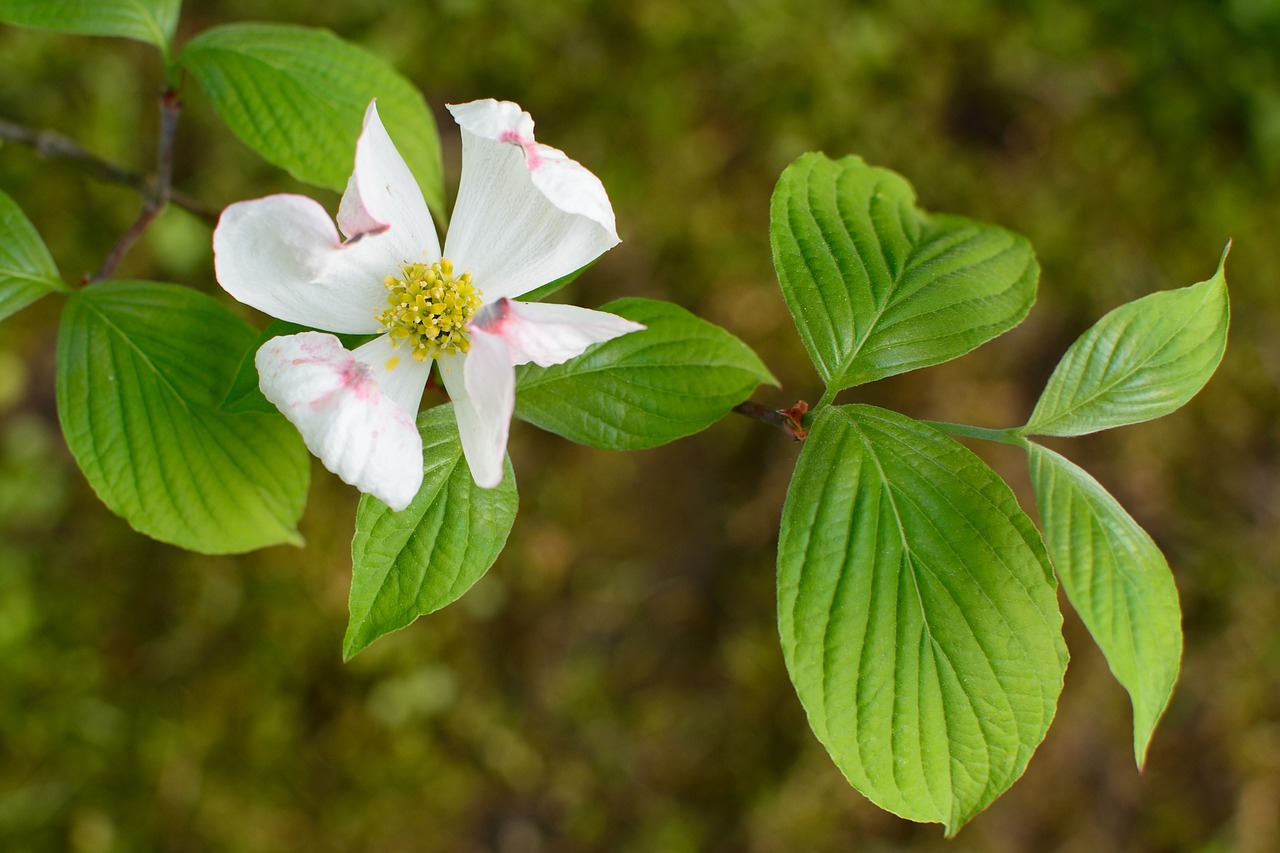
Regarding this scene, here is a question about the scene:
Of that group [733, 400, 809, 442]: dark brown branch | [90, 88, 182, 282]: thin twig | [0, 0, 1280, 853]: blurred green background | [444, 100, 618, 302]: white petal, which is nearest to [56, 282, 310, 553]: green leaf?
[90, 88, 182, 282]: thin twig

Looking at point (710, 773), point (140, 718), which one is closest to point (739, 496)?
point (710, 773)

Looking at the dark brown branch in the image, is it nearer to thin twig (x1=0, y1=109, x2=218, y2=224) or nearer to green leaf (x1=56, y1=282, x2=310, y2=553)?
green leaf (x1=56, y1=282, x2=310, y2=553)

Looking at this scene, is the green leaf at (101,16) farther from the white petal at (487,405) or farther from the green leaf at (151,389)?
the white petal at (487,405)

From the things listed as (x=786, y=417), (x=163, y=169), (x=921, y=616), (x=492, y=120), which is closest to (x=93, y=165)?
(x=163, y=169)

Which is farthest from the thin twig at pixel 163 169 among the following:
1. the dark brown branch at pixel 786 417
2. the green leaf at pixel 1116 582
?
the green leaf at pixel 1116 582

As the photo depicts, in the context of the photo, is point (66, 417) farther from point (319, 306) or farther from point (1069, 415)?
point (1069, 415)
